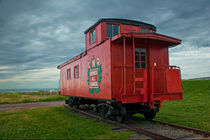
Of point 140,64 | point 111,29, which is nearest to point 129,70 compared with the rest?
point 140,64

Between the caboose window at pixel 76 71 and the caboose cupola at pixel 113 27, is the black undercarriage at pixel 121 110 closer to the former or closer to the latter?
the caboose cupola at pixel 113 27

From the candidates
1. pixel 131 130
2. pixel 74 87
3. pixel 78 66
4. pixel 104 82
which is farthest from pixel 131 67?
pixel 74 87

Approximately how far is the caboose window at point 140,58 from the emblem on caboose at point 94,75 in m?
1.68

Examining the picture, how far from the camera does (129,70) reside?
26.3ft

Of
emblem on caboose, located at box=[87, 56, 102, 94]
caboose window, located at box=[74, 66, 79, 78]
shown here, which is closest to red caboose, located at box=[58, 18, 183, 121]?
emblem on caboose, located at box=[87, 56, 102, 94]

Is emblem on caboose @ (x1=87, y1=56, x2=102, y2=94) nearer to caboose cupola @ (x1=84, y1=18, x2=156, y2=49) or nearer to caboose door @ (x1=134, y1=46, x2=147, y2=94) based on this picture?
caboose cupola @ (x1=84, y1=18, x2=156, y2=49)

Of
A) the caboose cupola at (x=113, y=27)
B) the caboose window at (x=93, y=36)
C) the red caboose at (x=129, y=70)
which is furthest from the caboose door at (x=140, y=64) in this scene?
the caboose window at (x=93, y=36)

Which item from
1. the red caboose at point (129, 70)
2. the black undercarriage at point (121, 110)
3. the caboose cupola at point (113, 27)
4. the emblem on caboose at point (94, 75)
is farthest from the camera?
the caboose cupola at point (113, 27)

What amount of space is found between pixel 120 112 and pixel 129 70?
5.81 feet

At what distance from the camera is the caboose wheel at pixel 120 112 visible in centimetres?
757

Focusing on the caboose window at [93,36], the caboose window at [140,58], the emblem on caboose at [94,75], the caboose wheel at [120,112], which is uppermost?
the caboose window at [93,36]

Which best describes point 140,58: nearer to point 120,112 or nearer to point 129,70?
point 129,70

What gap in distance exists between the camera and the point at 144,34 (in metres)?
7.45

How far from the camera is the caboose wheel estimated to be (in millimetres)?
7566
